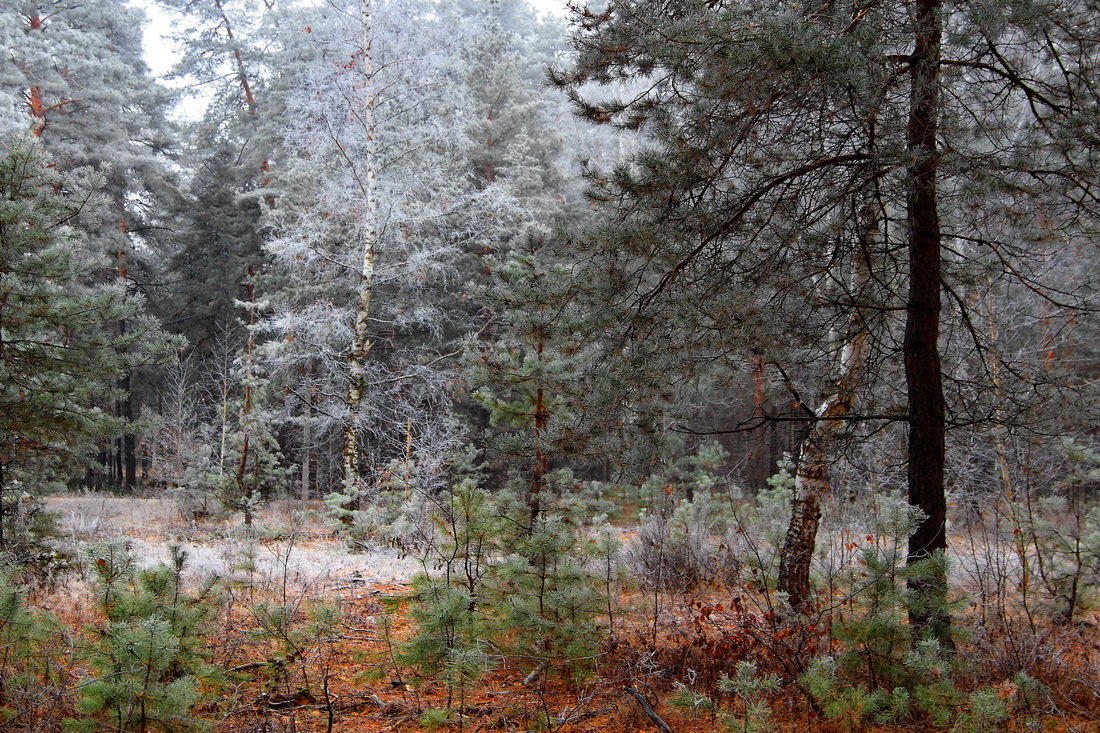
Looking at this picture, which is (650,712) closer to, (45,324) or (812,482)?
(812,482)

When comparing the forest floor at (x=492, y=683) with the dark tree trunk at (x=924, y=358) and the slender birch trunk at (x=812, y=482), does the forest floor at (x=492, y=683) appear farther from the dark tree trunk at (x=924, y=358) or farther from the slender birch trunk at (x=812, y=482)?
the slender birch trunk at (x=812, y=482)

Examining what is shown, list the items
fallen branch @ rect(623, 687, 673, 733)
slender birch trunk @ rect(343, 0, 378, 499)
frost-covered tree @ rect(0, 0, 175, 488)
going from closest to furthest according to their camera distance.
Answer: fallen branch @ rect(623, 687, 673, 733)
slender birch trunk @ rect(343, 0, 378, 499)
frost-covered tree @ rect(0, 0, 175, 488)

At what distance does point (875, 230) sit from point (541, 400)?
298 centimetres

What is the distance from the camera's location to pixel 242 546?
8453 millimetres

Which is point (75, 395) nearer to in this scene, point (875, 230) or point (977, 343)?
point (875, 230)

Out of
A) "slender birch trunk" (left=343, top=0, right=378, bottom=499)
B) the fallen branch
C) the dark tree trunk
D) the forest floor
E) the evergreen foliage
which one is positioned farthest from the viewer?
"slender birch trunk" (left=343, top=0, right=378, bottom=499)

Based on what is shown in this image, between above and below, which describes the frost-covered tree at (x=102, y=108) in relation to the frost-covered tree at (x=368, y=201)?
above

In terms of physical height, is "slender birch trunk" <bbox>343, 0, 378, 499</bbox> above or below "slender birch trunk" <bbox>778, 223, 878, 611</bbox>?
above

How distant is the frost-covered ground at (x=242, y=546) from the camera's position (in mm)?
6879

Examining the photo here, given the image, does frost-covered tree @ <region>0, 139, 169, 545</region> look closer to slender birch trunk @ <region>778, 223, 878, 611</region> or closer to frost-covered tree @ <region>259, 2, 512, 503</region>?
frost-covered tree @ <region>259, 2, 512, 503</region>

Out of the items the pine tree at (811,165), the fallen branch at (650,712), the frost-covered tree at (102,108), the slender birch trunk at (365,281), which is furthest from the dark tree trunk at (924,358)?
the frost-covered tree at (102,108)

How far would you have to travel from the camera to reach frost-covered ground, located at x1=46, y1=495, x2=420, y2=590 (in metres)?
6.88

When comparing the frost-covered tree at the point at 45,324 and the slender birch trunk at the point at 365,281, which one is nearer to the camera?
the frost-covered tree at the point at 45,324

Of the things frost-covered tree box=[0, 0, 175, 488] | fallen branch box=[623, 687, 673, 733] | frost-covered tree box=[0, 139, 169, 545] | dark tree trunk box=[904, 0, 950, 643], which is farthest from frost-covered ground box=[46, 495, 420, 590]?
dark tree trunk box=[904, 0, 950, 643]
